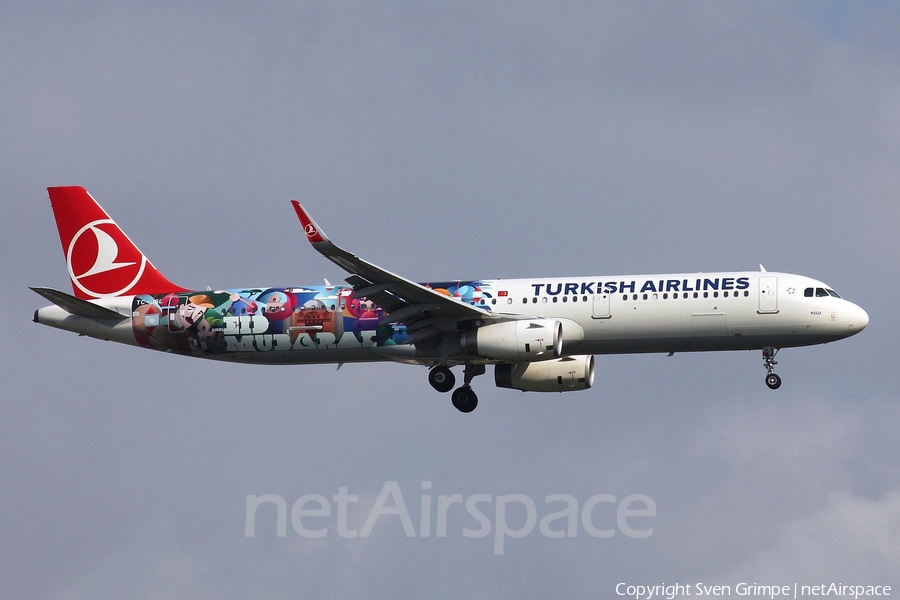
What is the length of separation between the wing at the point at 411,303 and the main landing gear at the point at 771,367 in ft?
31.7

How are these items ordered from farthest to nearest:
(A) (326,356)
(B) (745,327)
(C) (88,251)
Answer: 1. (C) (88,251)
2. (A) (326,356)
3. (B) (745,327)

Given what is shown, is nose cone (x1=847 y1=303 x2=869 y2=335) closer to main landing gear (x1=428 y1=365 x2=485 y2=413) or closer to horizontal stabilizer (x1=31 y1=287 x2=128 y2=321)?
main landing gear (x1=428 y1=365 x2=485 y2=413)

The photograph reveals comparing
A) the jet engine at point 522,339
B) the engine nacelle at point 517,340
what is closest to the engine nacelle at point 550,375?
the jet engine at point 522,339

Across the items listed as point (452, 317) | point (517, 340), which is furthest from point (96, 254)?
point (517, 340)

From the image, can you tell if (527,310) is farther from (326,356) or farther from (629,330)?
(326,356)

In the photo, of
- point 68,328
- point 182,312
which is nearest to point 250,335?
point 182,312

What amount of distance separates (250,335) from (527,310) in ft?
34.8

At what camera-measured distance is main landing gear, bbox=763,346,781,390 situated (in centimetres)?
4866

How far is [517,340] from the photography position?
47625mm

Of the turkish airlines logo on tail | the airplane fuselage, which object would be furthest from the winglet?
the turkish airlines logo on tail

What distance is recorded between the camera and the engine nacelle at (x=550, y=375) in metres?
52.1

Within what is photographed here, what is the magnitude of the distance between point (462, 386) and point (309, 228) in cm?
1119

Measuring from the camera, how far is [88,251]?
5534cm

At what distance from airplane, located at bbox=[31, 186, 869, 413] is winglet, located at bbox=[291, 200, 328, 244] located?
0.15 feet
